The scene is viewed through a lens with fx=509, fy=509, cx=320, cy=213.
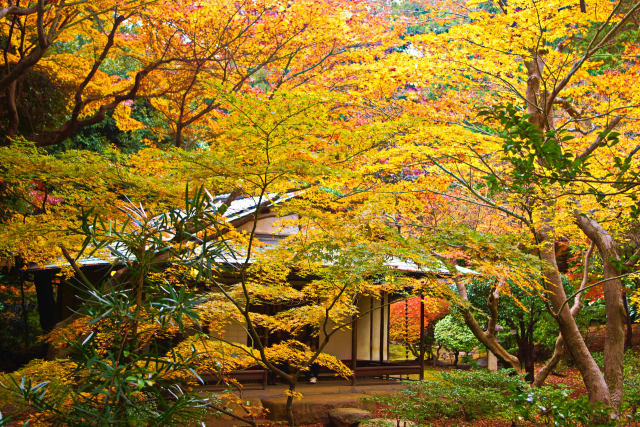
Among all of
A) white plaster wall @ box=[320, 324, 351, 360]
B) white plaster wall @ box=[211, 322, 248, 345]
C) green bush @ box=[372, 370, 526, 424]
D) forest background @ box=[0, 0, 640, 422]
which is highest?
forest background @ box=[0, 0, 640, 422]

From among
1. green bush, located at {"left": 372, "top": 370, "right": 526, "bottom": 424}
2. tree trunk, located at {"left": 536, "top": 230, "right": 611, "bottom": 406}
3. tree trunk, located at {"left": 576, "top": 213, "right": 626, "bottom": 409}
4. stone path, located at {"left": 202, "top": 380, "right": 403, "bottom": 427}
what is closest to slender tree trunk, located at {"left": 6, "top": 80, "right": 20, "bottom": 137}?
stone path, located at {"left": 202, "top": 380, "right": 403, "bottom": 427}

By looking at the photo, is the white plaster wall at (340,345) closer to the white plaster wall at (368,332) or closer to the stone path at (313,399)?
A: the white plaster wall at (368,332)

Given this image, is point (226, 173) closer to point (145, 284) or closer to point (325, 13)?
point (145, 284)

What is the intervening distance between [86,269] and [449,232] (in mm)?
7372

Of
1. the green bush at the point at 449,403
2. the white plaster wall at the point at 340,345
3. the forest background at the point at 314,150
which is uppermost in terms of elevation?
the forest background at the point at 314,150

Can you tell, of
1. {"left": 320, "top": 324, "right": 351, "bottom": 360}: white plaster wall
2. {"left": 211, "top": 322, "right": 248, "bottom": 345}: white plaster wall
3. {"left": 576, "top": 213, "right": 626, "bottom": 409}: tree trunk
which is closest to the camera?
{"left": 576, "top": 213, "right": 626, "bottom": 409}: tree trunk

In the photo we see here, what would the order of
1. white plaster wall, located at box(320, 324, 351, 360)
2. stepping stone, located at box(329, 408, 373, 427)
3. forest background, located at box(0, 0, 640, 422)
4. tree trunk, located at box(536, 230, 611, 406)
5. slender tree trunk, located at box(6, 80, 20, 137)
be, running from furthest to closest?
white plaster wall, located at box(320, 324, 351, 360)
stepping stone, located at box(329, 408, 373, 427)
tree trunk, located at box(536, 230, 611, 406)
slender tree trunk, located at box(6, 80, 20, 137)
forest background, located at box(0, 0, 640, 422)

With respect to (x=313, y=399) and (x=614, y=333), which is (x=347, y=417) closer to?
(x=313, y=399)

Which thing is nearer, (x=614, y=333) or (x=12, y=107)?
(x=12, y=107)

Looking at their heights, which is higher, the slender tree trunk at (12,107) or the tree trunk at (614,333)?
the slender tree trunk at (12,107)

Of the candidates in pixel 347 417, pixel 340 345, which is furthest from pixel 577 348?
pixel 340 345

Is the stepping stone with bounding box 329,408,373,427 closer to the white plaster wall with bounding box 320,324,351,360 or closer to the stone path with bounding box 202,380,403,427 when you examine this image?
the stone path with bounding box 202,380,403,427

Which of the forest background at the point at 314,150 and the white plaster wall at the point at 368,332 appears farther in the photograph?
the white plaster wall at the point at 368,332

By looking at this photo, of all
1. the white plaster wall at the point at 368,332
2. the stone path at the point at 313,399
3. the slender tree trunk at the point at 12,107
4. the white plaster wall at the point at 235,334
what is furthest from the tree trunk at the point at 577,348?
the slender tree trunk at the point at 12,107
